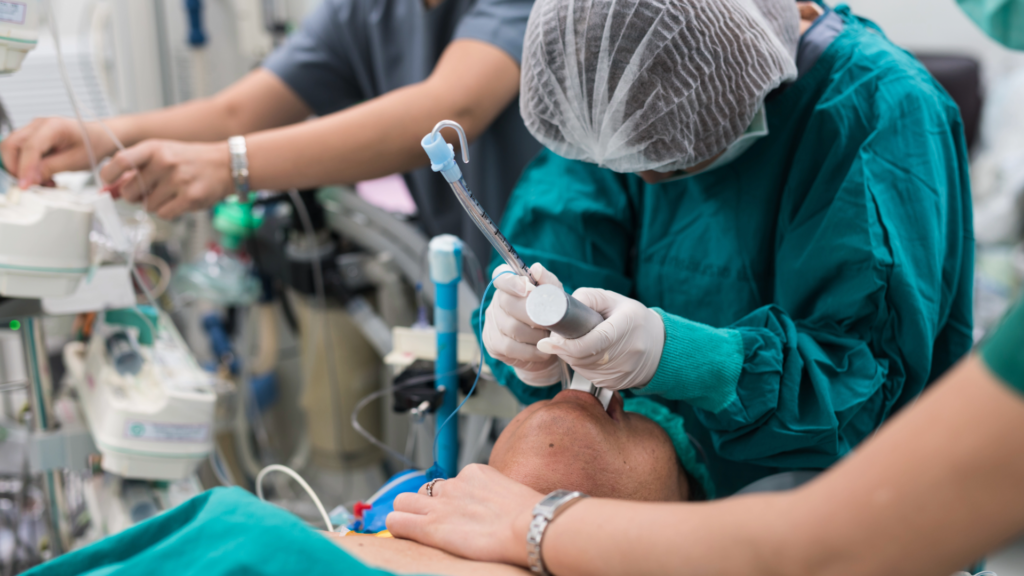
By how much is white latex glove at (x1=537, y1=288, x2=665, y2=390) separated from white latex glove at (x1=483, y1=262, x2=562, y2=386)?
43 mm

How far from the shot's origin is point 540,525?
2.33 ft

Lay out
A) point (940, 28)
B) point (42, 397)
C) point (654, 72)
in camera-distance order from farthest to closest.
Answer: point (940, 28) < point (42, 397) < point (654, 72)

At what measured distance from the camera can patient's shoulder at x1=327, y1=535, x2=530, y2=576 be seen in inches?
28.7

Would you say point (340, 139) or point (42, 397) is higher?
point (340, 139)

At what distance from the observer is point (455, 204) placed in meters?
1.71

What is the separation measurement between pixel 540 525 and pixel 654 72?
525mm

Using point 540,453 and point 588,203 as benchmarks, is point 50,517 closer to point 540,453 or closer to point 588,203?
point 540,453

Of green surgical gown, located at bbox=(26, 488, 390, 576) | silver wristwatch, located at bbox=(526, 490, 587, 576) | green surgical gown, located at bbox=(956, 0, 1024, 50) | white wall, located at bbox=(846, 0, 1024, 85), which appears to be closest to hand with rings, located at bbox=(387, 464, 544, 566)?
silver wristwatch, located at bbox=(526, 490, 587, 576)

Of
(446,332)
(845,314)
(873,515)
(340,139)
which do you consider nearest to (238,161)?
(340,139)

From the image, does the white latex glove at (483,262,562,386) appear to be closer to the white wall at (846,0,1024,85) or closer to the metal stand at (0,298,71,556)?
the metal stand at (0,298,71,556)

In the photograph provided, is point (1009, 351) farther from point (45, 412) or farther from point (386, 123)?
point (45, 412)

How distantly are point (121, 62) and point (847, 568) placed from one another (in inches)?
90.8

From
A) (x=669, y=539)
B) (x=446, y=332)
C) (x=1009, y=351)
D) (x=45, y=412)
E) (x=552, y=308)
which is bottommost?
(x=45, y=412)

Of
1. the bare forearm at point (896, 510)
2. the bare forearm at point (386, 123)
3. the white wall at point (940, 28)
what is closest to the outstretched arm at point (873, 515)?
the bare forearm at point (896, 510)
